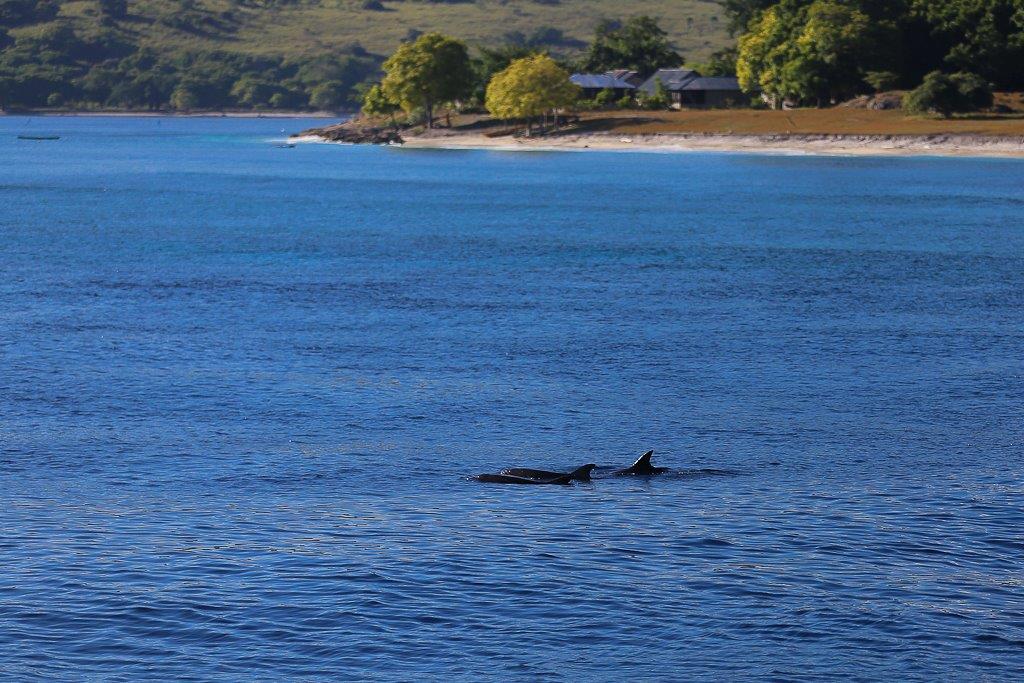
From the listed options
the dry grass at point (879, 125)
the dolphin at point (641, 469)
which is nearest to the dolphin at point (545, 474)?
the dolphin at point (641, 469)

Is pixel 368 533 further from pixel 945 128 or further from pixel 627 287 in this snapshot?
pixel 945 128

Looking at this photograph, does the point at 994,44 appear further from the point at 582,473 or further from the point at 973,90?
the point at 582,473

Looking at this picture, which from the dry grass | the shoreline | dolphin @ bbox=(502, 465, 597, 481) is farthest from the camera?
the dry grass

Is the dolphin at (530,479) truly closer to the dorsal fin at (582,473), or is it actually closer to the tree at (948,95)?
the dorsal fin at (582,473)

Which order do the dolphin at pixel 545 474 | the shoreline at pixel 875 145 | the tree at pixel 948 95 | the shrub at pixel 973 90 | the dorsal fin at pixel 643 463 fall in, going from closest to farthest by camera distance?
the dolphin at pixel 545 474 < the dorsal fin at pixel 643 463 < the shoreline at pixel 875 145 < the tree at pixel 948 95 < the shrub at pixel 973 90

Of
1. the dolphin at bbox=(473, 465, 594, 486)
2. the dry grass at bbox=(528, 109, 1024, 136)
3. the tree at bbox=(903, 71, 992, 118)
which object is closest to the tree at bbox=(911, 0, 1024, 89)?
the tree at bbox=(903, 71, 992, 118)

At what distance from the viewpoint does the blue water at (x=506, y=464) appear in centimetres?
2139

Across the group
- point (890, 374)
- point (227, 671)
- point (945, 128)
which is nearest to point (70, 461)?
point (227, 671)

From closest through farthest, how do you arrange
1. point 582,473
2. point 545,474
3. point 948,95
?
point 545,474
point 582,473
point 948,95

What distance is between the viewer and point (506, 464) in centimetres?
3198

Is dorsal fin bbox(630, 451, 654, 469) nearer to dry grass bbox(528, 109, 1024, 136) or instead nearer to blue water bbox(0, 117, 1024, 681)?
blue water bbox(0, 117, 1024, 681)

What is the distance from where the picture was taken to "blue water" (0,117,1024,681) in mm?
21391

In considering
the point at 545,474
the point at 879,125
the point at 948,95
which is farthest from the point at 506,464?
the point at 948,95

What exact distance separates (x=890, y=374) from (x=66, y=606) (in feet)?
89.4
